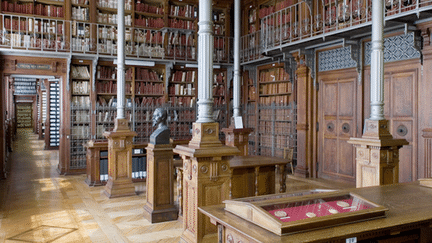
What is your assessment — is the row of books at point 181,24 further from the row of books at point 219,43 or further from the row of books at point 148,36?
the row of books at point 219,43

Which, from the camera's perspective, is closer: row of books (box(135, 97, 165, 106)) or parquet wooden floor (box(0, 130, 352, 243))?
parquet wooden floor (box(0, 130, 352, 243))

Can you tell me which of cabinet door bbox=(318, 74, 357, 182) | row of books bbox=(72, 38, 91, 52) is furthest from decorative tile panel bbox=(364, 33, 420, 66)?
row of books bbox=(72, 38, 91, 52)

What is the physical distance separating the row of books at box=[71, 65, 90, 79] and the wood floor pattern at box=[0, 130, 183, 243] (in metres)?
2.55

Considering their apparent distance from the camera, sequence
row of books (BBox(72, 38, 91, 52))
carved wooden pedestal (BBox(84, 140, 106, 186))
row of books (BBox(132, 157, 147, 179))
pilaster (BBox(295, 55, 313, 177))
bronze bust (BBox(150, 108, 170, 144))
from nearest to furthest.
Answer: bronze bust (BBox(150, 108, 170, 144)) < carved wooden pedestal (BBox(84, 140, 106, 186)) < row of books (BBox(132, 157, 147, 179)) < pilaster (BBox(295, 55, 313, 177)) < row of books (BBox(72, 38, 91, 52))

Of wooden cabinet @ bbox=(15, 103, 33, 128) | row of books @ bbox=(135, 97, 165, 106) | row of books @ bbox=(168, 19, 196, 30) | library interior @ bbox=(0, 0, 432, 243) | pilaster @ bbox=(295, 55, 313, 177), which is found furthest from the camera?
wooden cabinet @ bbox=(15, 103, 33, 128)

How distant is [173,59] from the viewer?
9070 millimetres

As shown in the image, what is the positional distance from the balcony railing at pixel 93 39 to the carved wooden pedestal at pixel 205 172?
19.5 feet

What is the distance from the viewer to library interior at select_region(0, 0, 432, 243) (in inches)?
81.5

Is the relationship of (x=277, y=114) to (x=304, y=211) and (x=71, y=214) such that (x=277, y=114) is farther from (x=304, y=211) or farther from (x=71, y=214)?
(x=304, y=211)

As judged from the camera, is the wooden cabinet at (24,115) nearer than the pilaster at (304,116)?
No

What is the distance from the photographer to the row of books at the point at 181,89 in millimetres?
9430

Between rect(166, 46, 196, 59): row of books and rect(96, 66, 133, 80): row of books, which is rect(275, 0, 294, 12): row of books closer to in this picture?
rect(166, 46, 196, 59): row of books

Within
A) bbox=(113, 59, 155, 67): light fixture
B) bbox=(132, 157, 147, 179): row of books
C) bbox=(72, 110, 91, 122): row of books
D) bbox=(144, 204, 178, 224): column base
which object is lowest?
bbox=(144, 204, 178, 224): column base

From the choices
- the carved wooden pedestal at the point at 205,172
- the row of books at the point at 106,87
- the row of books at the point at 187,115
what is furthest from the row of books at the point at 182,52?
the carved wooden pedestal at the point at 205,172
